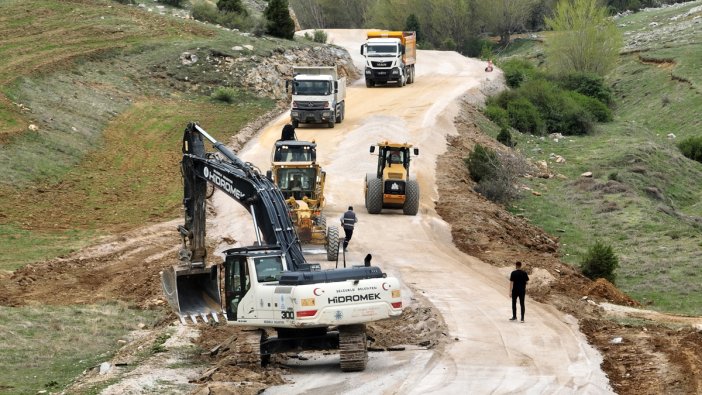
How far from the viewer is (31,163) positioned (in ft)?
162

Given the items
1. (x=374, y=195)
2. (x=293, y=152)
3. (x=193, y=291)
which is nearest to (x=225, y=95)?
(x=374, y=195)

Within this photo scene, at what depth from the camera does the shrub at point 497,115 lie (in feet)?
243

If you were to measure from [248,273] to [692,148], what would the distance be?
191ft

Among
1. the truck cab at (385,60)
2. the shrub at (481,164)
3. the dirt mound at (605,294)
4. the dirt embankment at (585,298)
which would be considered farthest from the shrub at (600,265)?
the truck cab at (385,60)

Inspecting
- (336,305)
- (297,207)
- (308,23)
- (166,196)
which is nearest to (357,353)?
(336,305)

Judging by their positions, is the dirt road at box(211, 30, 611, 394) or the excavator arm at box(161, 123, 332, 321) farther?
the excavator arm at box(161, 123, 332, 321)

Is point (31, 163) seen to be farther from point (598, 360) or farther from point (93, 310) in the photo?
point (598, 360)

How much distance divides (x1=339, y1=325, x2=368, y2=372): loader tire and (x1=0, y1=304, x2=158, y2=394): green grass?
18.9ft

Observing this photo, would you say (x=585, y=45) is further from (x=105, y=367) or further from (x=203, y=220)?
(x=105, y=367)

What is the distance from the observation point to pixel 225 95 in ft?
229

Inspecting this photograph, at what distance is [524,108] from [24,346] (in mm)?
54784

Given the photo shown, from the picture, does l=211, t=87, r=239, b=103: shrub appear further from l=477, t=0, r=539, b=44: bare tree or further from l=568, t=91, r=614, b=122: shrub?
l=477, t=0, r=539, b=44: bare tree

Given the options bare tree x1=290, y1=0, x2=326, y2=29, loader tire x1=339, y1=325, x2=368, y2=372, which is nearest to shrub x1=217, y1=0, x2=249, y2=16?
bare tree x1=290, y1=0, x2=326, y2=29

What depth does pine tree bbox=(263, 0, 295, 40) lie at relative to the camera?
280 ft
